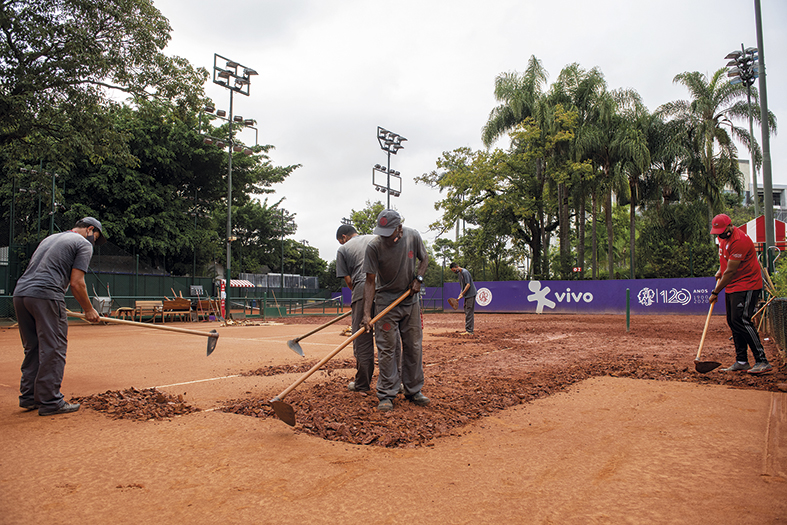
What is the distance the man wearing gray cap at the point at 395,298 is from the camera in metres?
4.39

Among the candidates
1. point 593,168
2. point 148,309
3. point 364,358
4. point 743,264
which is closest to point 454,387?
point 364,358

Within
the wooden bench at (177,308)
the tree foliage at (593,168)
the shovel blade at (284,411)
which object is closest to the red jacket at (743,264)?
the shovel blade at (284,411)

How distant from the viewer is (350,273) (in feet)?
17.6

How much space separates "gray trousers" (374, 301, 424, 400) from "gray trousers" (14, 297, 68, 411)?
286 centimetres

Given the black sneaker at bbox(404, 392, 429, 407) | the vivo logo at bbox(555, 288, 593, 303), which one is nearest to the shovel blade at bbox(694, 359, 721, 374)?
the black sneaker at bbox(404, 392, 429, 407)

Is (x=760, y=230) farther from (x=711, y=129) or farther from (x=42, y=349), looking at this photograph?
(x=711, y=129)

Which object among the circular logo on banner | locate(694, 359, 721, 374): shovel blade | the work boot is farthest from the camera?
the circular logo on banner

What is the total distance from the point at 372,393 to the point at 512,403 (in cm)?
136

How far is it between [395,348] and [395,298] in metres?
0.46

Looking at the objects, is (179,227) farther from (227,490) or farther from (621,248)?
(621,248)

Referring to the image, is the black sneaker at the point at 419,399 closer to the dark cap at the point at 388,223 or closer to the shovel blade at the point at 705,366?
the dark cap at the point at 388,223

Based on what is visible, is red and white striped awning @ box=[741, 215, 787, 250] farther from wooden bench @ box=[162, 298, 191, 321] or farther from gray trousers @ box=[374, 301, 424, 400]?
wooden bench @ box=[162, 298, 191, 321]

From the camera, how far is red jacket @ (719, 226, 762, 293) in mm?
5754

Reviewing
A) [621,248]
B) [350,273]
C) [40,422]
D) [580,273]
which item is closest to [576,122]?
[580,273]
